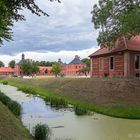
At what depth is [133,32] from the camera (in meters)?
23.4

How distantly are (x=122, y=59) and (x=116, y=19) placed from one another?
1081cm

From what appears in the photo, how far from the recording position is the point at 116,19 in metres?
24.0

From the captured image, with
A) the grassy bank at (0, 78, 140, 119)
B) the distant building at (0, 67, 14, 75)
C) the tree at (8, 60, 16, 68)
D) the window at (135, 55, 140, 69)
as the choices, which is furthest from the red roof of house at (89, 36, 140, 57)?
the tree at (8, 60, 16, 68)

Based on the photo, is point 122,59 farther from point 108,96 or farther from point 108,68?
point 108,96

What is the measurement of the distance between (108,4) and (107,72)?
14.5m

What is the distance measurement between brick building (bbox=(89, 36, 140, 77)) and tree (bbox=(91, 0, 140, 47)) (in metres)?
6.54

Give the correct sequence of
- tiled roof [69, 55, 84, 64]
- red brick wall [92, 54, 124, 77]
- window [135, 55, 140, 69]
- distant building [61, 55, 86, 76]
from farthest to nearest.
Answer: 1. tiled roof [69, 55, 84, 64]
2. distant building [61, 55, 86, 76]
3. red brick wall [92, 54, 124, 77]
4. window [135, 55, 140, 69]

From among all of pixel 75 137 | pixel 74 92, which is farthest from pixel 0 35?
pixel 74 92

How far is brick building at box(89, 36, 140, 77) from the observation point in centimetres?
3353

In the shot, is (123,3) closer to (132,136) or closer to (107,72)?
(132,136)

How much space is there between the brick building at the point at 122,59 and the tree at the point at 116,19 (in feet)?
21.5

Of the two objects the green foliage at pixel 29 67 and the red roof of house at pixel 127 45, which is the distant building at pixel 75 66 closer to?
the green foliage at pixel 29 67

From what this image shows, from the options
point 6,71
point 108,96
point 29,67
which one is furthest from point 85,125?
point 6,71

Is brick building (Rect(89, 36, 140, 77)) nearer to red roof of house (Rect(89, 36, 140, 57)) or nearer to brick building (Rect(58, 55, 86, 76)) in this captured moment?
red roof of house (Rect(89, 36, 140, 57))
